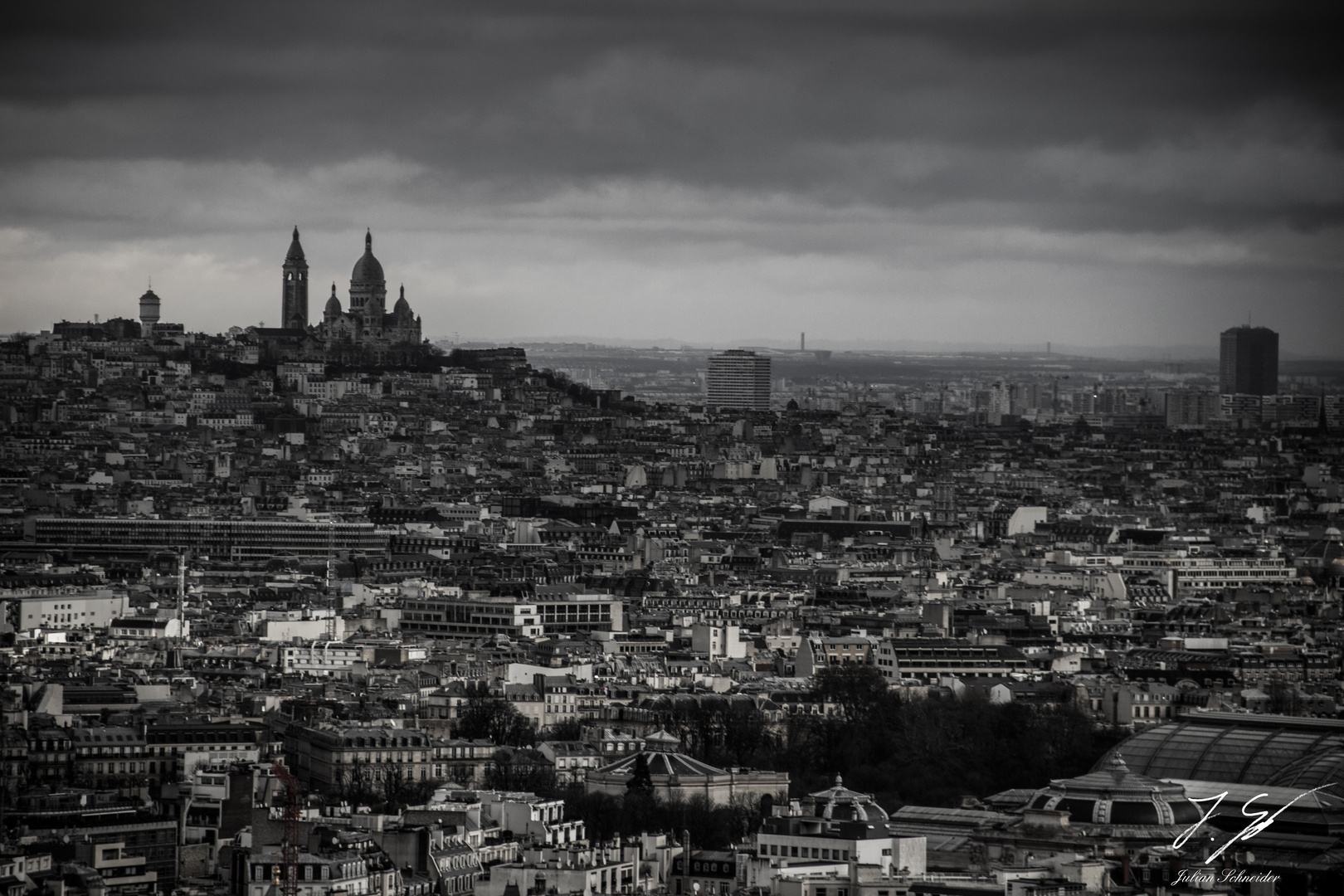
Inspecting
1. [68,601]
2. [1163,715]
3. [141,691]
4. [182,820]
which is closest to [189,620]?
[68,601]

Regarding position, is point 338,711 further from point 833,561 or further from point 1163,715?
point 833,561

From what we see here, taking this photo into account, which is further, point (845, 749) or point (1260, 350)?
point (1260, 350)

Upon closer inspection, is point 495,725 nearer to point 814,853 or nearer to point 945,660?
point 945,660
